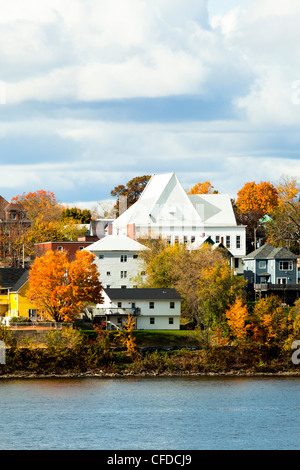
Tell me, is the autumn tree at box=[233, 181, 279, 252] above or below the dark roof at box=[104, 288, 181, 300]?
above

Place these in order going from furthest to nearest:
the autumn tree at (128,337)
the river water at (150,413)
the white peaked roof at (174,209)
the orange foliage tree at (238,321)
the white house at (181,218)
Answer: the white peaked roof at (174,209)
the white house at (181,218)
the orange foliage tree at (238,321)
the autumn tree at (128,337)
the river water at (150,413)

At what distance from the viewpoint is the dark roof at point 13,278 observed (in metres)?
94.6

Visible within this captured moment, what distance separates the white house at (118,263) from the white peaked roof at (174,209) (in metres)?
20.7

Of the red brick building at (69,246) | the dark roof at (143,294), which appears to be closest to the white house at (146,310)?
the dark roof at (143,294)

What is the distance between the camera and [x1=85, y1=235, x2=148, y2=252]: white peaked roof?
10362 centimetres

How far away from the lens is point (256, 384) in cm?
7219

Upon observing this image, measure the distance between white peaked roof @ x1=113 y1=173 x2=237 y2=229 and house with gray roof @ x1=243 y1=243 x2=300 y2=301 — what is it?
16061 mm

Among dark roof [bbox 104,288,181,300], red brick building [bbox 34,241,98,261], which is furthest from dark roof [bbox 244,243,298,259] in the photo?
dark roof [bbox 104,288,181,300]

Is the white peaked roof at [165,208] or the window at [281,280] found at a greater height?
the white peaked roof at [165,208]

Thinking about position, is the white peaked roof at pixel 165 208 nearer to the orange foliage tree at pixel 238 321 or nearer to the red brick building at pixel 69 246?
the red brick building at pixel 69 246

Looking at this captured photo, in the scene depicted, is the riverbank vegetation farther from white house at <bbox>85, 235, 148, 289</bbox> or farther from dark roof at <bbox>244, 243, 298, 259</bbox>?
dark roof at <bbox>244, 243, 298, 259</bbox>

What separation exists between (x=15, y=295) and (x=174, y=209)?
3991 cm

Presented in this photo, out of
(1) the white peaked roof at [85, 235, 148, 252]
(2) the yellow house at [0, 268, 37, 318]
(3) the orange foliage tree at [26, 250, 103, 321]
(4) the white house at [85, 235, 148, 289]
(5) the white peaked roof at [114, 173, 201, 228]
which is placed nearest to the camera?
(3) the orange foliage tree at [26, 250, 103, 321]

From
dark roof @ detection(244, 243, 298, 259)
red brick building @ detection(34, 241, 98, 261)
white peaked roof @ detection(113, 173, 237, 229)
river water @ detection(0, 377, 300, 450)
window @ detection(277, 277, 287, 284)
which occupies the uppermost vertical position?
white peaked roof @ detection(113, 173, 237, 229)
